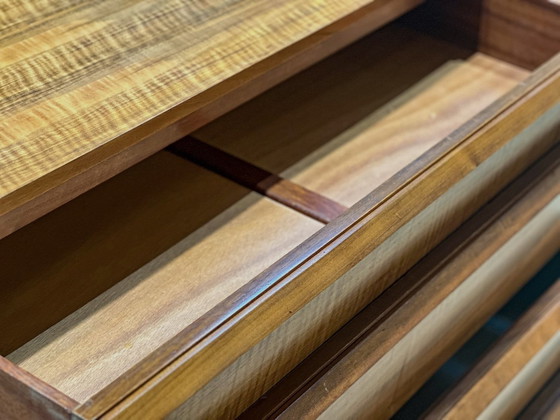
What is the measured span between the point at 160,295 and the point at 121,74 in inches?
6.1

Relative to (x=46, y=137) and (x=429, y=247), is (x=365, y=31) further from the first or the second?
(x=46, y=137)

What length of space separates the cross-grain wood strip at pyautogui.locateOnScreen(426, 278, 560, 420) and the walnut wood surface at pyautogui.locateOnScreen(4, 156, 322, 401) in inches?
7.3

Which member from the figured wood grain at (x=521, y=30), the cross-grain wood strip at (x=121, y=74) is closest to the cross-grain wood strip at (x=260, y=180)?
the cross-grain wood strip at (x=121, y=74)

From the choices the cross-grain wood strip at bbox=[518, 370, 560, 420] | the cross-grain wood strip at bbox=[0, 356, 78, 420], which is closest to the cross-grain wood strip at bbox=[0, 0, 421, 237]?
the cross-grain wood strip at bbox=[0, 356, 78, 420]

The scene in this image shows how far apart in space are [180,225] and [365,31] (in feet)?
0.76

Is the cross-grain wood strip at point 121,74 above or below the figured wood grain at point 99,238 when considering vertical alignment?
above

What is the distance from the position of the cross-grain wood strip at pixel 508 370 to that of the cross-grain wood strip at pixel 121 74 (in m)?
0.29

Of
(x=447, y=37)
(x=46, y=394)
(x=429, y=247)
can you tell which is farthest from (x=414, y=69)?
(x=46, y=394)

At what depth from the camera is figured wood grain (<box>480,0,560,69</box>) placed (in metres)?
0.89

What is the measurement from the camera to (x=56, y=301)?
2.10 ft

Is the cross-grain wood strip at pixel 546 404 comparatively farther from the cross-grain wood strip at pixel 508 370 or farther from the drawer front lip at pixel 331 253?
the drawer front lip at pixel 331 253

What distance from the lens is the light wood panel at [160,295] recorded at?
0.58 metres

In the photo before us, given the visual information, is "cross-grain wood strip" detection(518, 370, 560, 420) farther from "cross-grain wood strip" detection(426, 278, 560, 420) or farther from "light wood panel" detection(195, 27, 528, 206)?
"light wood panel" detection(195, 27, 528, 206)

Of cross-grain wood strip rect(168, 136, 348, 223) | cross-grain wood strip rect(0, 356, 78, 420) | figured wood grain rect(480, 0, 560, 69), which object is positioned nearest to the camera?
cross-grain wood strip rect(0, 356, 78, 420)
